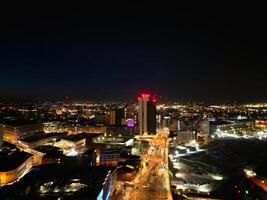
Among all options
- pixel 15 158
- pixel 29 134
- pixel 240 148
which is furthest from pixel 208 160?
pixel 29 134

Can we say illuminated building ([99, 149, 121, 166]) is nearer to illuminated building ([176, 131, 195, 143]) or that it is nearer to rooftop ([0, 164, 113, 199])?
rooftop ([0, 164, 113, 199])

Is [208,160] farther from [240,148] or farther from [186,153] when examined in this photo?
[240,148]

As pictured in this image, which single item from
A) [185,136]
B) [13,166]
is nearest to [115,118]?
[185,136]

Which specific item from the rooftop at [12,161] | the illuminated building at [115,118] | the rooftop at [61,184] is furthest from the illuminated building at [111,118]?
the rooftop at [61,184]

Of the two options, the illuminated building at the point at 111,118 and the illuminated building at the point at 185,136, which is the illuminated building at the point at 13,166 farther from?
the illuminated building at the point at 111,118

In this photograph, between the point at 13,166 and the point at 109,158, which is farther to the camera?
the point at 109,158

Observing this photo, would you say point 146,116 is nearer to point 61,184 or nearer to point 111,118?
point 111,118
